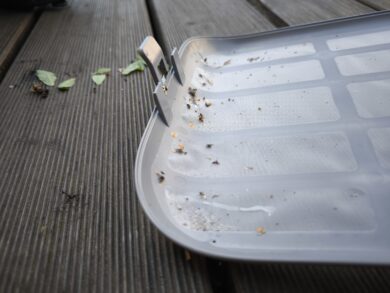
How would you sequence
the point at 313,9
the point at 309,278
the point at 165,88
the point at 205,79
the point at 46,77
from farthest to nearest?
the point at 313,9
the point at 46,77
the point at 205,79
the point at 165,88
the point at 309,278

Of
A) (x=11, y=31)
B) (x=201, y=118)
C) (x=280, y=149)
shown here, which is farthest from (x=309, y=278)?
(x=11, y=31)

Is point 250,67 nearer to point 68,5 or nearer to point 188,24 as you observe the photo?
point 188,24

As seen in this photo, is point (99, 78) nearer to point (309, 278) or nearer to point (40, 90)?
point (40, 90)

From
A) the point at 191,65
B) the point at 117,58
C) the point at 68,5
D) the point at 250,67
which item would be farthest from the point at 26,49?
the point at 250,67

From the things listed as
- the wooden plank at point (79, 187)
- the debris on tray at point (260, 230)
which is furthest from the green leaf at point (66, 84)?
the debris on tray at point (260, 230)

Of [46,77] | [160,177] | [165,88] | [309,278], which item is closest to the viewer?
[309,278]

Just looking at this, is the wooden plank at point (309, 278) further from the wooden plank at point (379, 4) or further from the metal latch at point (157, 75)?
the wooden plank at point (379, 4)
